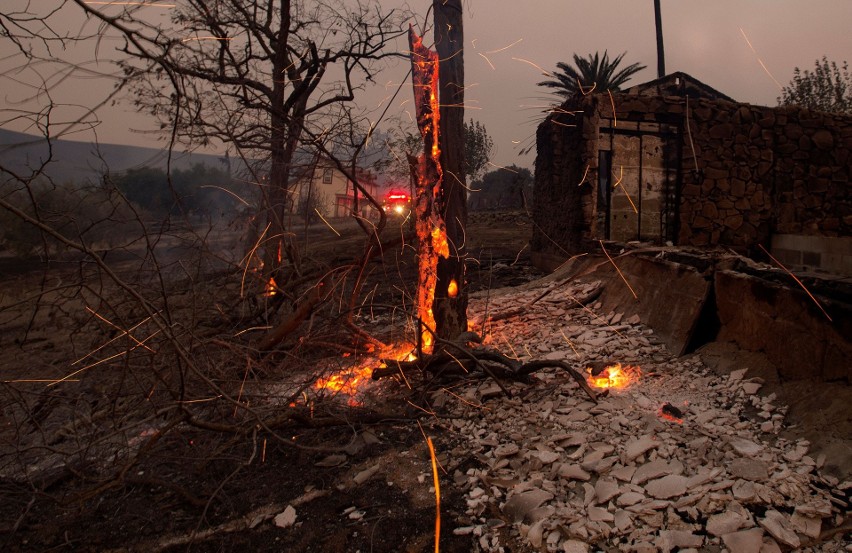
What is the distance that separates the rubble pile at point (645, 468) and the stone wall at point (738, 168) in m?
4.61

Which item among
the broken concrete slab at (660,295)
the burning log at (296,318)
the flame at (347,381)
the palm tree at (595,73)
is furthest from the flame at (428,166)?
the palm tree at (595,73)

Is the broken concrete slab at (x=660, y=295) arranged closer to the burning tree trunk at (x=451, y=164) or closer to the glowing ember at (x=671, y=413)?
the glowing ember at (x=671, y=413)

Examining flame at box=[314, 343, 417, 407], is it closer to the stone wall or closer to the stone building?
the stone building

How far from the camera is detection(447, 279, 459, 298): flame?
5.23 metres

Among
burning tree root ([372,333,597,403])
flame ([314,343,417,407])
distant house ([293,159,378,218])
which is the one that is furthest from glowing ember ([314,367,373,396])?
distant house ([293,159,378,218])

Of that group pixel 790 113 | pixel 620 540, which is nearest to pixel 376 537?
pixel 620 540

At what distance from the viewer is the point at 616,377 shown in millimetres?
4152

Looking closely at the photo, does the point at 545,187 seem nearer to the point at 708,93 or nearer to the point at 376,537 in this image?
the point at 376,537

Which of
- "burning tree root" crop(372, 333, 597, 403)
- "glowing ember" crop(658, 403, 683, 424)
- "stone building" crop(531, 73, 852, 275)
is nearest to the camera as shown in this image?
"glowing ember" crop(658, 403, 683, 424)

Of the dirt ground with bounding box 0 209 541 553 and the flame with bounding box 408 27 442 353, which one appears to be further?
the flame with bounding box 408 27 442 353

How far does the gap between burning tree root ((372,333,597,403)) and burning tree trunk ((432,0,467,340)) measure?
0.65 meters

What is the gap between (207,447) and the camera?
12.3 ft

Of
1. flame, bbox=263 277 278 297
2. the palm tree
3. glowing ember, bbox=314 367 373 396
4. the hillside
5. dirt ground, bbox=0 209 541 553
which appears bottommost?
dirt ground, bbox=0 209 541 553

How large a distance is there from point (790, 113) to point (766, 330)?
21.6ft
